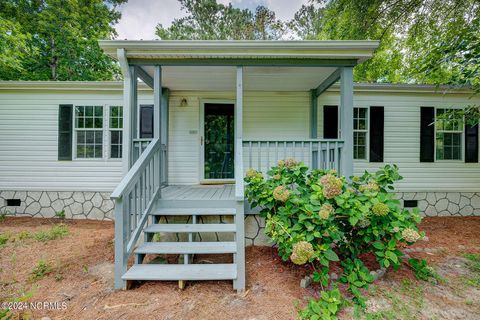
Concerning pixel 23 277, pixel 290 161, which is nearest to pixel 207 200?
pixel 290 161

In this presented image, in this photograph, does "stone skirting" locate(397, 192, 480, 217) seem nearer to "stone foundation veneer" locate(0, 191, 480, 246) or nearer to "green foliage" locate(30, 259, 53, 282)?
"stone foundation veneer" locate(0, 191, 480, 246)

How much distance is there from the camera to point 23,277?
2.78 m

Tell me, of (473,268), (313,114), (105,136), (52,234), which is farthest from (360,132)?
(52,234)

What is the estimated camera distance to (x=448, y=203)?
5504 millimetres

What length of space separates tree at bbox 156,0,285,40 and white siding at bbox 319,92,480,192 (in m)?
9.55

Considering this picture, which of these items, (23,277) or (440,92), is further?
(440,92)

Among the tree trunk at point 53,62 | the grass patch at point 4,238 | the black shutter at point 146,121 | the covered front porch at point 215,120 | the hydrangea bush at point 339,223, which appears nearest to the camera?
the hydrangea bush at point 339,223

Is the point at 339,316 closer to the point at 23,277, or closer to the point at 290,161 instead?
the point at 290,161

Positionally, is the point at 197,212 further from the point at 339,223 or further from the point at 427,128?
the point at 427,128

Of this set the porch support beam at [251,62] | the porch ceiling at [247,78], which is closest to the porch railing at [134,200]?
the porch support beam at [251,62]

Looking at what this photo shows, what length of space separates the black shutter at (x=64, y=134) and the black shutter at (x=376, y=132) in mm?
7162

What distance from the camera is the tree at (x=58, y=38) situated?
938 centimetres

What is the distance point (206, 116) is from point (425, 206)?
5.76 m

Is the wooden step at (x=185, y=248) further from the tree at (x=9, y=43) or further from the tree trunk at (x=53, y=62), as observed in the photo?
the tree trunk at (x=53, y=62)
